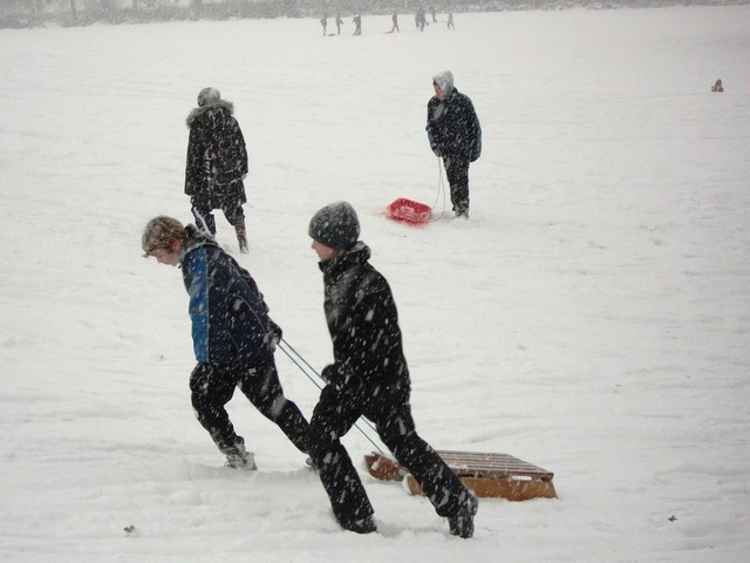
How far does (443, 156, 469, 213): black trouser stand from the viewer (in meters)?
10.5

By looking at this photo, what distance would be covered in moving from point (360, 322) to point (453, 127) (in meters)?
7.27

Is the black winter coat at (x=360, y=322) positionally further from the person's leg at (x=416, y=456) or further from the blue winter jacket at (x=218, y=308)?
the blue winter jacket at (x=218, y=308)

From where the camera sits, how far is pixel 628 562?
3951 mm

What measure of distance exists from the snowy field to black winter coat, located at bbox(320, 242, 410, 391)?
0.92m

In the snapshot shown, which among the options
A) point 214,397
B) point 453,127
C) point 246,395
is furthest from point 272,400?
point 453,127

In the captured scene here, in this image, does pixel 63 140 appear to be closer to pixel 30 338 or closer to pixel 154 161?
pixel 154 161

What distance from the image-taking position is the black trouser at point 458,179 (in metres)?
10.5

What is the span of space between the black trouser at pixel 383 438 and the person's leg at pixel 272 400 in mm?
411

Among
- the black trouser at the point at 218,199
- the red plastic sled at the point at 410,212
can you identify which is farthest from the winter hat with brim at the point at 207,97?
the red plastic sled at the point at 410,212

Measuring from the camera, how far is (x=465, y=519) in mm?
3830

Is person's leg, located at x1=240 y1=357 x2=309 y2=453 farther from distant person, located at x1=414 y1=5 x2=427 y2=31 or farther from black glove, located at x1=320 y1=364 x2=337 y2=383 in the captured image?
distant person, located at x1=414 y1=5 x2=427 y2=31

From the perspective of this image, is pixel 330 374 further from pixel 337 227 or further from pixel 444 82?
pixel 444 82

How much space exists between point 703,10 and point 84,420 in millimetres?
52024

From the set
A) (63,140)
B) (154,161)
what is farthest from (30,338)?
(63,140)
